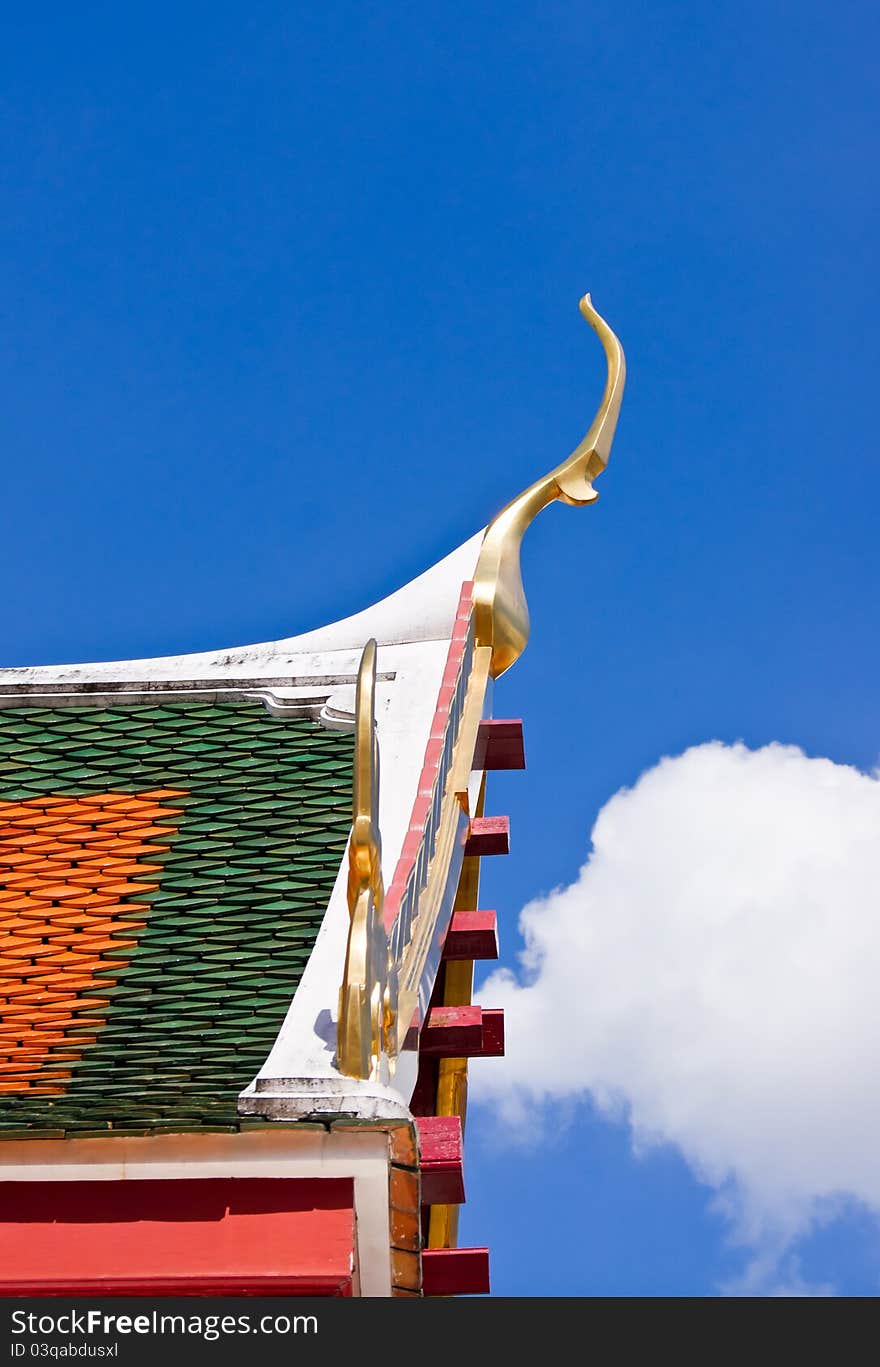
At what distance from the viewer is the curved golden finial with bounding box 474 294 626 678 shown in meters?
9.90

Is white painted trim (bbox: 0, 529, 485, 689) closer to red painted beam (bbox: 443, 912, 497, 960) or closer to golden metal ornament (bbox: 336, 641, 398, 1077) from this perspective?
red painted beam (bbox: 443, 912, 497, 960)

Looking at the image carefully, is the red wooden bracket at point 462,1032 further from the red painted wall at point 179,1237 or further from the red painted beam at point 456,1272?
the red painted wall at point 179,1237

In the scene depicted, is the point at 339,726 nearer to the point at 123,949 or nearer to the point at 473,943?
the point at 473,943

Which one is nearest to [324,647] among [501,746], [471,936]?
[501,746]

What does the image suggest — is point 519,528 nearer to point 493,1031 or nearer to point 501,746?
point 501,746

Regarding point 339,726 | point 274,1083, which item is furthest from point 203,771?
point 274,1083

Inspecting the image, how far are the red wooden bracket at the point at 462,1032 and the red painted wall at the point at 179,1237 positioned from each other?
202cm

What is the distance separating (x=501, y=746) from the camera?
398 inches

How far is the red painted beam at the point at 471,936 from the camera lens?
891cm

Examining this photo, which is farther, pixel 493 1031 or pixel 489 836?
pixel 489 836

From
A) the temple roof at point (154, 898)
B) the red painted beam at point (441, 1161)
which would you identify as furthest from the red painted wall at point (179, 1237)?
the red painted beam at point (441, 1161)

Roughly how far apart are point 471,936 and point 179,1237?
298 centimetres

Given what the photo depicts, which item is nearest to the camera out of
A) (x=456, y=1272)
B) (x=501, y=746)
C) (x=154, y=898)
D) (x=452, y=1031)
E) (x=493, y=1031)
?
(x=456, y=1272)

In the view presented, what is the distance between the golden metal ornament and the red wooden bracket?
1468 millimetres
